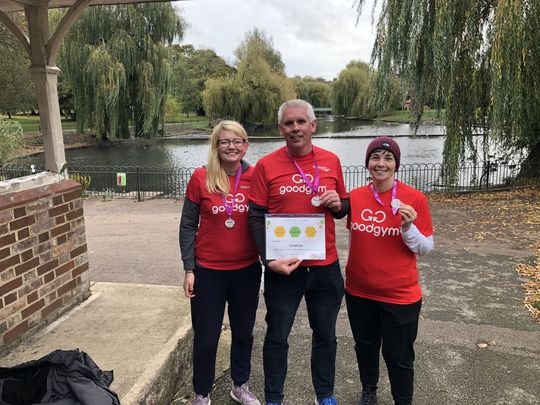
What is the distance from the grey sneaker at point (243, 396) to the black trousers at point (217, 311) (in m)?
0.16

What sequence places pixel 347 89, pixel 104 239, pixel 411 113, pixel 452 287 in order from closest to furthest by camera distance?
pixel 452 287
pixel 104 239
pixel 411 113
pixel 347 89

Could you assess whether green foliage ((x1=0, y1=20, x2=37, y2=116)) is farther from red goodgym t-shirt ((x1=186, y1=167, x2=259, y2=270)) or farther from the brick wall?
red goodgym t-shirt ((x1=186, y1=167, x2=259, y2=270))

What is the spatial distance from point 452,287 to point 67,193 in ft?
13.0

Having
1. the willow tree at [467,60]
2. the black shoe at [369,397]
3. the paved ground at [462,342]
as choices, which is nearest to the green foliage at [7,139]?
the willow tree at [467,60]

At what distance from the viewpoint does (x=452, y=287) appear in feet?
16.5

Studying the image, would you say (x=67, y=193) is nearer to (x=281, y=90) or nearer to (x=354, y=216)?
(x=354, y=216)

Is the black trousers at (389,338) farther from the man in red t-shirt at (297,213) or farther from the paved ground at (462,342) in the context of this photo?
the paved ground at (462,342)

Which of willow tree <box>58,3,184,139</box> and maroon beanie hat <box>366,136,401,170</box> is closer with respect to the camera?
maroon beanie hat <box>366,136,401,170</box>

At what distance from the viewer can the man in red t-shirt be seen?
2.49 metres

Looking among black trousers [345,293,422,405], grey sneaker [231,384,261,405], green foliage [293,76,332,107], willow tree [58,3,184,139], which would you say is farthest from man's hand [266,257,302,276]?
green foliage [293,76,332,107]

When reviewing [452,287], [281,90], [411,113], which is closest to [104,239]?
[452,287]

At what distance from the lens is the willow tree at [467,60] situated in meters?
8.34

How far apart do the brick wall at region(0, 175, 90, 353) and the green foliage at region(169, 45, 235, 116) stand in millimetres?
51588

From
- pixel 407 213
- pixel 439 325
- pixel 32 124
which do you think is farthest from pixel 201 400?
pixel 32 124
